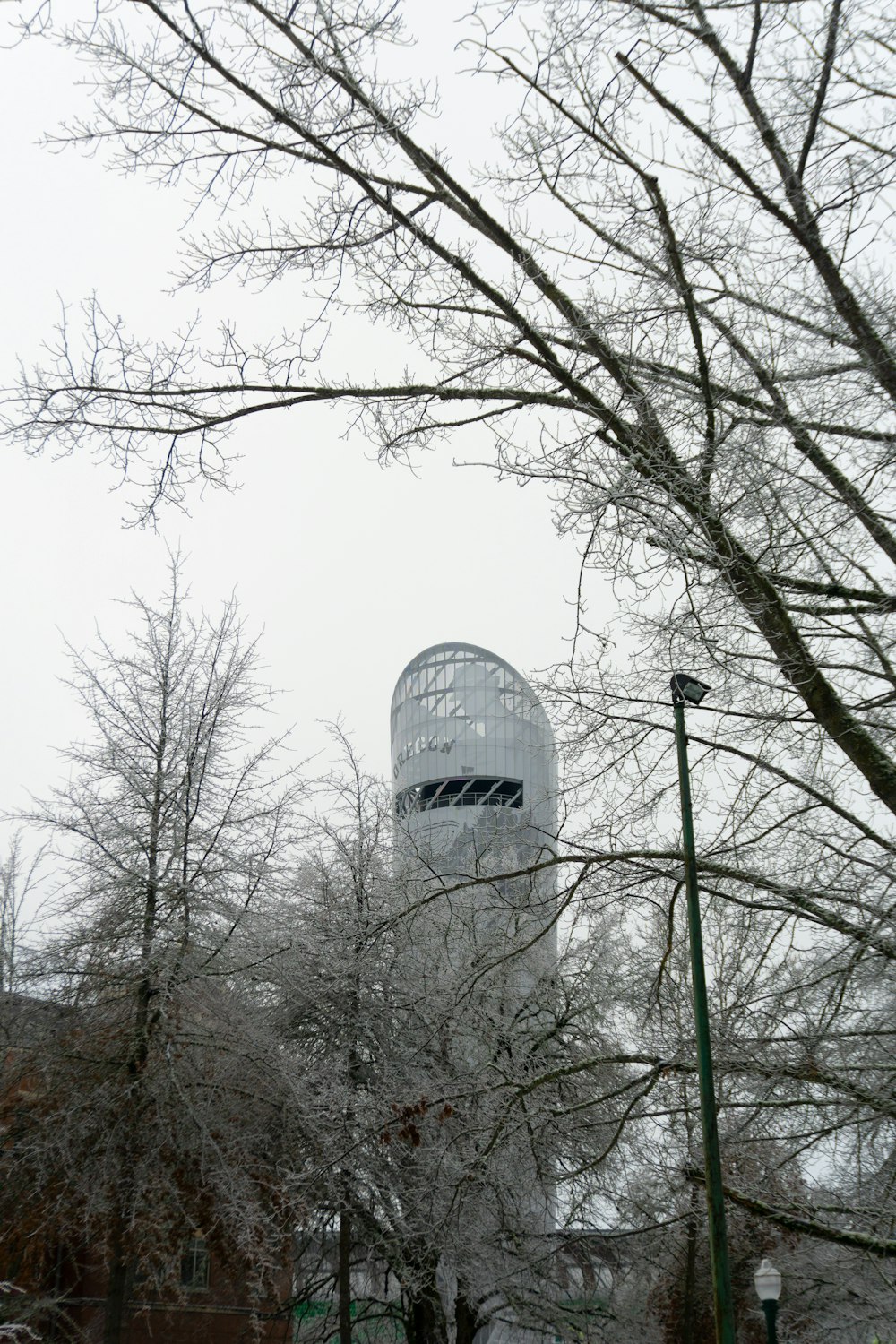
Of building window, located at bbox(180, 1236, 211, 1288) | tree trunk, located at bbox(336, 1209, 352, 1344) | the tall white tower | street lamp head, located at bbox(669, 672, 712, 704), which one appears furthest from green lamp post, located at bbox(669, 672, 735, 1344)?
building window, located at bbox(180, 1236, 211, 1288)

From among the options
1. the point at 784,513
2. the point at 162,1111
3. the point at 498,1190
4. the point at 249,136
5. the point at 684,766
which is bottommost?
the point at 498,1190

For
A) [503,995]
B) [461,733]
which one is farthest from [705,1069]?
[461,733]

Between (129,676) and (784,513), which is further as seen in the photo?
(129,676)

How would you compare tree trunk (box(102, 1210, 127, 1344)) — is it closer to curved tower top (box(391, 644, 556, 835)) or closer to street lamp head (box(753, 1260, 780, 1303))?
street lamp head (box(753, 1260, 780, 1303))

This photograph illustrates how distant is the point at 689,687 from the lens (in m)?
8.74

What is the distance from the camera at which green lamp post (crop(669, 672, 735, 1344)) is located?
8836 mm

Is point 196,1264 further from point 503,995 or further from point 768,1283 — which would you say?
point 768,1283

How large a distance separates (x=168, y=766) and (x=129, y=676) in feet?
6.66

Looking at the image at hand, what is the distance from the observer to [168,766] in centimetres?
1952

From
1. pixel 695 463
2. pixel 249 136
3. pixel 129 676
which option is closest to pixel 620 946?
pixel 129 676

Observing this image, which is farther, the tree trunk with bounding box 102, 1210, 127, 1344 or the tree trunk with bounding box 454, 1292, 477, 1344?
the tree trunk with bounding box 454, 1292, 477, 1344

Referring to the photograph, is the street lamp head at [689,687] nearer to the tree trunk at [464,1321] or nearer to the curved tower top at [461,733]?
the tree trunk at [464,1321]

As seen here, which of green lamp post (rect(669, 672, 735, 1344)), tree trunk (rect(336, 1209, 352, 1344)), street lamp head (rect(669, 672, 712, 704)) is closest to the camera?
street lamp head (rect(669, 672, 712, 704))

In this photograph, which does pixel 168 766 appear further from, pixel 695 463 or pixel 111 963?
pixel 695 463
